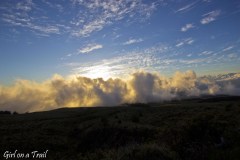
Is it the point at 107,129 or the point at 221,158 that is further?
the point at 107,129

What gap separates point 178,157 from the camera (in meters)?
14.1

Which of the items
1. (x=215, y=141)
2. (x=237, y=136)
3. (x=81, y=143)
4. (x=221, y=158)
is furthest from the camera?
(x=81, y=143)

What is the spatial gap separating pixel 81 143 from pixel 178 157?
24.7 meters

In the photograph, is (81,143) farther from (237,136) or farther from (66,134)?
(237,136)

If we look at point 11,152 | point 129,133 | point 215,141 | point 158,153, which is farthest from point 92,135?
point 158,153

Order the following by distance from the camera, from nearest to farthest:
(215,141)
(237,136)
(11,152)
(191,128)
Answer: (237,136) < (215,141) < (191,128) < (11,152)

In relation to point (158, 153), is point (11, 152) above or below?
below

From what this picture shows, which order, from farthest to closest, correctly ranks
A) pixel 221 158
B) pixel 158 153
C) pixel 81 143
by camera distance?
pixel 81 143
pixel 158 153
pixel 221 158

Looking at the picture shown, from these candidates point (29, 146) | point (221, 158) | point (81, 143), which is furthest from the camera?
point (81, 143)

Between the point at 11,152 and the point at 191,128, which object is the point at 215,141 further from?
the point at 11,152

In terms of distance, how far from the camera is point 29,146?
3294cm

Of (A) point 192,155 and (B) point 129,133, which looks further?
(B) point 129,133

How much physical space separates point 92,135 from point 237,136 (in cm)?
2518

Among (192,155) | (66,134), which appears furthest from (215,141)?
(66,134)
